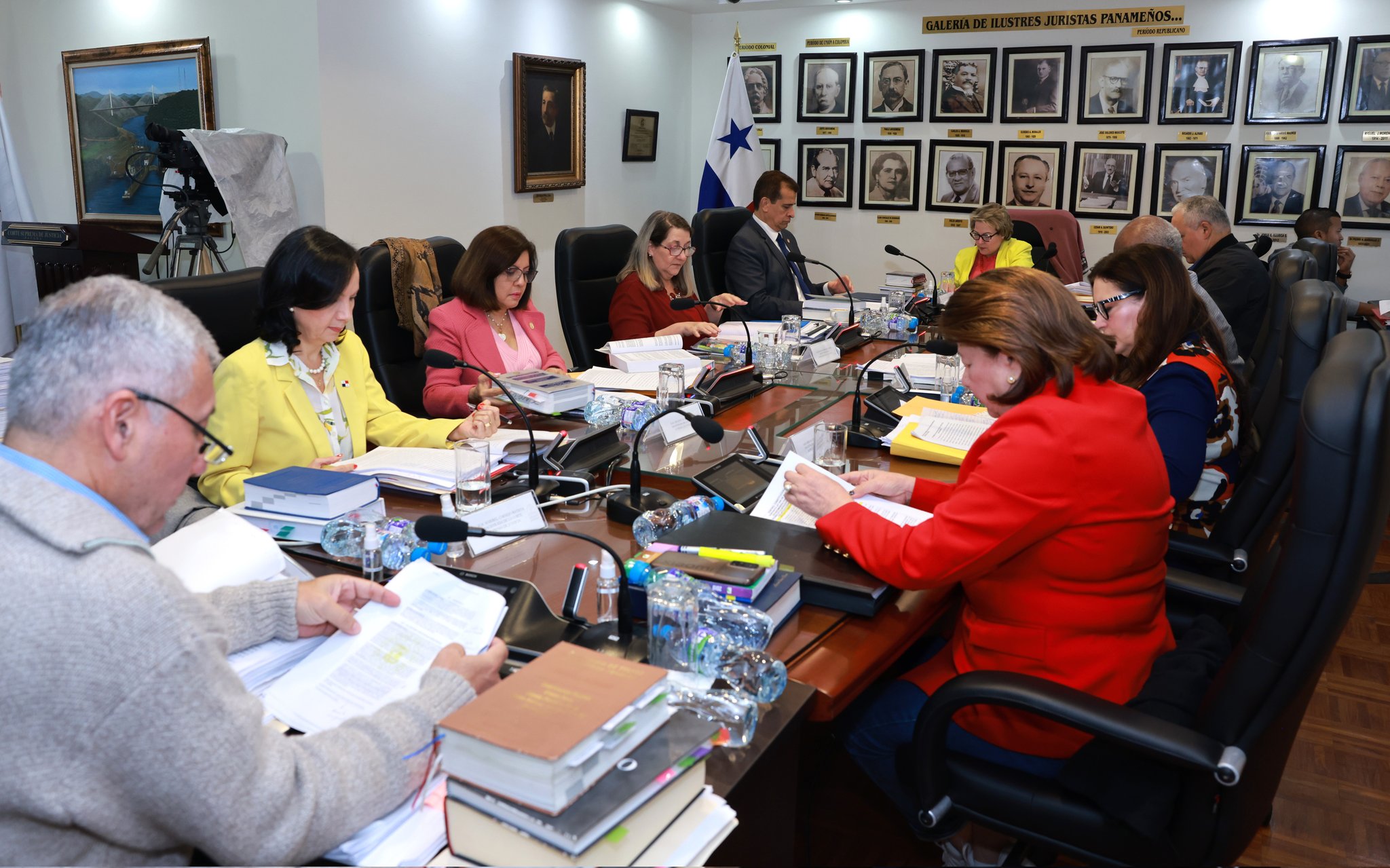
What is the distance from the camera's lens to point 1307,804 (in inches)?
92.3

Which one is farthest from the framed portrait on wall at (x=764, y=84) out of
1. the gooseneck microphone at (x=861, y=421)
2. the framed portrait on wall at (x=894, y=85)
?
the gooseneck microphone at (x=861, y=421)

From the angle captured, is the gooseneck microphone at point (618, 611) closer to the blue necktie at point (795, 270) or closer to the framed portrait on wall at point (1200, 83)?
the blue necktie at point (795, 270)

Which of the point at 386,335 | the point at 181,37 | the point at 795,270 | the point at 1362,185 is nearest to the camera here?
the point at 386,335

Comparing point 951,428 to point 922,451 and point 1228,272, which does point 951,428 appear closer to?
point 922,451

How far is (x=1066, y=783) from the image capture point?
1483mm

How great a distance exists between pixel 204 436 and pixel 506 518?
843 millimetres

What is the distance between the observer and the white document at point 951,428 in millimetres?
2424

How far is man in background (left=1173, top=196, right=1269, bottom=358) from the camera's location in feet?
14.0

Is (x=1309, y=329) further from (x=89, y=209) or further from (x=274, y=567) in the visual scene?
(x=89, y=209)

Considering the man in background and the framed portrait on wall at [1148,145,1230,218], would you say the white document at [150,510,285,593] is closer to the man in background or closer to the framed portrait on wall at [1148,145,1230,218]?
the man in background

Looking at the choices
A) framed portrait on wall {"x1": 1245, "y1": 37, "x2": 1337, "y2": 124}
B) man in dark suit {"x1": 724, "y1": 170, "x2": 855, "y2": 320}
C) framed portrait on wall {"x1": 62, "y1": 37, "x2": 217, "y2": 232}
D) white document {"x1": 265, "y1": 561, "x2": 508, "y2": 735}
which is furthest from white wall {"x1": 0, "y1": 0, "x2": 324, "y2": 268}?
framed portrait on wall {"x1": 1245, "y1": 37, "x2": 1337, "y2": 124}

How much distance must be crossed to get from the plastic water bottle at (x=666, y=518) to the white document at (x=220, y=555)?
0.60 meters

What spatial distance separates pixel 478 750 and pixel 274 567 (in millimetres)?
689

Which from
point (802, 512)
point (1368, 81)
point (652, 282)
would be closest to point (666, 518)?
point (802, 512)
